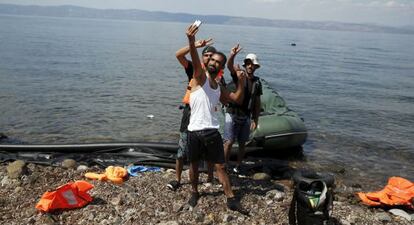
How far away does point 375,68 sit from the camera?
34.6m

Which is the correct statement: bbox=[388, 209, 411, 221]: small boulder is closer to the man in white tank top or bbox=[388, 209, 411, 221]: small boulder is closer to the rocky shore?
the rocky shore

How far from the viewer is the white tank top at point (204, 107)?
533 centimetres

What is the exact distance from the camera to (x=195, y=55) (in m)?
5.01

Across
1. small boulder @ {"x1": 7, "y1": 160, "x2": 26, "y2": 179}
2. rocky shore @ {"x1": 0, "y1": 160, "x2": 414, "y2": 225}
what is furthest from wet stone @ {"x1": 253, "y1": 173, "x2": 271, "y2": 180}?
small boulder @ {"x1": 7, "y1": 160, "x2": 26, "y2": 179}

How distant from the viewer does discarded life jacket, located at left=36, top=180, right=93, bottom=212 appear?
5.55 meters

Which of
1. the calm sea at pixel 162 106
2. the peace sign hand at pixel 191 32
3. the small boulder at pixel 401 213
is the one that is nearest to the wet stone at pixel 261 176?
the small boulder at pixel 401 213

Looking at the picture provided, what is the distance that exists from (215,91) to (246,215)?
6.09 feet

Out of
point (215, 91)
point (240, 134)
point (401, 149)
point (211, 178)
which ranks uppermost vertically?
point (215, 91)

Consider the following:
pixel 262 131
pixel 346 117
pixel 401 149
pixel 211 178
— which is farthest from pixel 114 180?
pixel 346 117

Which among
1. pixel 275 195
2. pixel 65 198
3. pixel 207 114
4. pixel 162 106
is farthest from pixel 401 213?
pixel 162 106

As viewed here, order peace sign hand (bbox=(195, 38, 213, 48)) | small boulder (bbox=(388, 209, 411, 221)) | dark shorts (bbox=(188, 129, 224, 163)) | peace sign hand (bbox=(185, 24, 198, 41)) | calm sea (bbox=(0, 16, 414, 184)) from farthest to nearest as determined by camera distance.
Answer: calm sea (bbox=(0, 16, 414, 184)), small boulder (bbox=(388, 209, 411, 221)), dark shorts (bbox=(188, 129, 224, 163)), peace sign hand (bbox=(195, 38, 213, 48)), peace sign hand (bbox=(185, 24, 198, 41))

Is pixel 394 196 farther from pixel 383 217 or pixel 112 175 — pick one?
pixel 112 175

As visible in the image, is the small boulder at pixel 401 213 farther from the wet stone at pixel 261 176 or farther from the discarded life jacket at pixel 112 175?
the discarded life jacket at pixel 112 175

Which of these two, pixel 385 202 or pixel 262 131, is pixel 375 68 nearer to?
pixel 262 131
